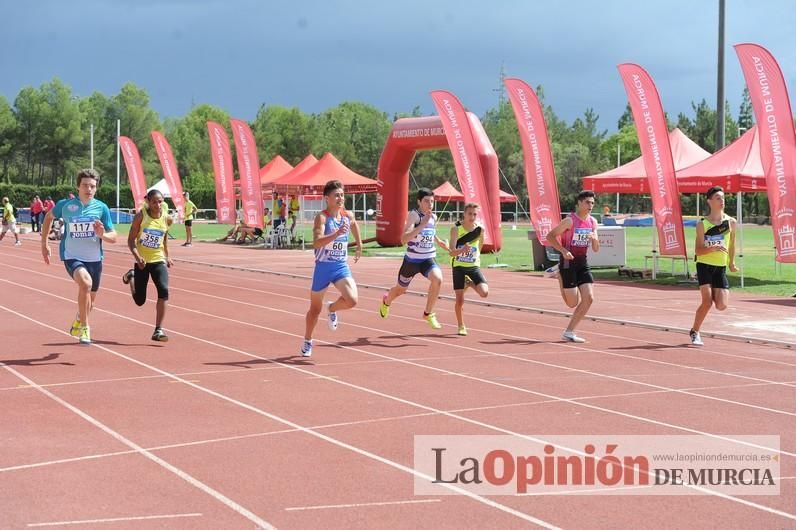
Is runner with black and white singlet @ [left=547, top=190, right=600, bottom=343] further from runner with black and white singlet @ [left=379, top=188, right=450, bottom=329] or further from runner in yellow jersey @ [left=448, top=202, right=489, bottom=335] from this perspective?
runner with black and white singlet @ [left=379, top=188, right=450, bottom=329]

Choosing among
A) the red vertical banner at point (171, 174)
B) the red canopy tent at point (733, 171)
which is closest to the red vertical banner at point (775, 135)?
the red canopy tent at point (733, 171)

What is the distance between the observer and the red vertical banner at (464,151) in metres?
24.6

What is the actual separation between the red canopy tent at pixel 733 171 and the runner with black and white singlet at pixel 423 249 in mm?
10814

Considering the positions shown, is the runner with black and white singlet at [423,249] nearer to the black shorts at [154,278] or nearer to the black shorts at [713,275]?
the black shorts at [154,278]

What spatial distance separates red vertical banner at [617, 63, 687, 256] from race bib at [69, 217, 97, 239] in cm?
1280

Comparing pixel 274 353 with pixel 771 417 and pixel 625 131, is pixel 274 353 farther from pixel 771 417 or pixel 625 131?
pixel 625 131

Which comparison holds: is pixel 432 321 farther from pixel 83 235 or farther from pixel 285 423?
pixel 285 423

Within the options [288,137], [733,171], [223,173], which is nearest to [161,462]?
[733,171]

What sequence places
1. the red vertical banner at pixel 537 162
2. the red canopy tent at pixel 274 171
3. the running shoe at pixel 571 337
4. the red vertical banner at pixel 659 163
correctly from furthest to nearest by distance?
the red canopy tent at pixel 274 171 → the red vertical banner at pixel 537 162 → the red vertical banner at pixel 659 163 → the running shoe at pixel 571 337

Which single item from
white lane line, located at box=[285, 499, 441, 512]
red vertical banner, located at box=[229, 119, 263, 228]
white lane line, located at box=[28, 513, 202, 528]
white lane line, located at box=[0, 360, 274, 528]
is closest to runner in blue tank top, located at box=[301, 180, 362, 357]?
white lane line, located at box=[0, 360, 274, 528]

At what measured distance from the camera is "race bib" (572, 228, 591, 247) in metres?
12.3

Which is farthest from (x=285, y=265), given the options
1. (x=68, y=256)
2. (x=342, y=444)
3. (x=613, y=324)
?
(x=342, y=444)

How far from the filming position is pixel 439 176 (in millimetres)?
86438

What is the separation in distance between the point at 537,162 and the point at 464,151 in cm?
245
